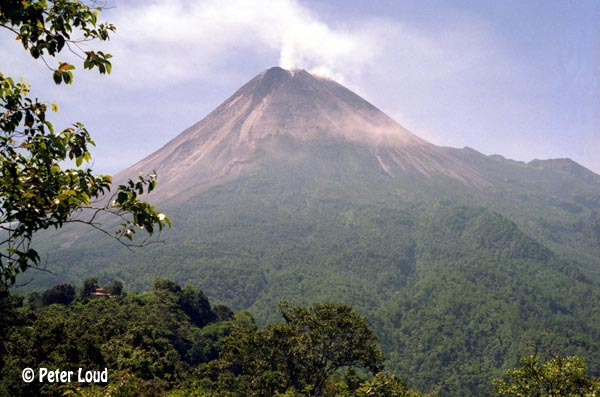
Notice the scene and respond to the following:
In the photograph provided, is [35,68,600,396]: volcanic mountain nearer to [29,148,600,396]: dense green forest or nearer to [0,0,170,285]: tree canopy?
[29,148,600,396]: dense green forest

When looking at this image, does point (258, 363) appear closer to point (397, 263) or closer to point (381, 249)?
point (397, 263)

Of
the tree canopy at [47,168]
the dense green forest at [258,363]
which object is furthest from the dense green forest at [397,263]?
the tree canopy at [47,168]

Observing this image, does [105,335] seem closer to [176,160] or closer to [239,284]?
[239,284]

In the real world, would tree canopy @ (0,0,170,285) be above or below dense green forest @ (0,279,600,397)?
above

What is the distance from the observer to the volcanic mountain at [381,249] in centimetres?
9006

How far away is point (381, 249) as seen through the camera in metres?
131

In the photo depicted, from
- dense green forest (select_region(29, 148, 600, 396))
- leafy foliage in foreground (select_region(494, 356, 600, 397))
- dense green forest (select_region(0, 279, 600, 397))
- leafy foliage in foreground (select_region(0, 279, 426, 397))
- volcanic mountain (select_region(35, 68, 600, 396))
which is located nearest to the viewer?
dense green forest (select_region(0, 279, 600, 397))

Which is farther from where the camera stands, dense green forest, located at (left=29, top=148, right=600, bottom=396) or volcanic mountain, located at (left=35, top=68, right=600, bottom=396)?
volcanic mountain, located at (left=35, top=68, right=600, bottom=396)

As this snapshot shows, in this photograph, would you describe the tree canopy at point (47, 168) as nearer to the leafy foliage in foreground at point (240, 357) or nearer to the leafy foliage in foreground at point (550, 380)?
the leafy foliage in foreground at point (240, 357)

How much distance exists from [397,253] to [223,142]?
9805 cm

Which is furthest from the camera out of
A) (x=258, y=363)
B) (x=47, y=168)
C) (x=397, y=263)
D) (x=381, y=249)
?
(x=381, y=249)

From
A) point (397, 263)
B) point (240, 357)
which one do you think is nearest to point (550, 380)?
point (240, 357)

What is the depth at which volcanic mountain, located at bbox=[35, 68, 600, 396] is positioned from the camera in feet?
295

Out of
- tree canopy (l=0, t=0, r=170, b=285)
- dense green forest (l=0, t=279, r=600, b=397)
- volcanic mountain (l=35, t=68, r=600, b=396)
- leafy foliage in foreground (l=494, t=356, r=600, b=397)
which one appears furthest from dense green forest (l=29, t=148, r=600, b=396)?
tree canopy (l=0, t=0, r=170, b=285)
